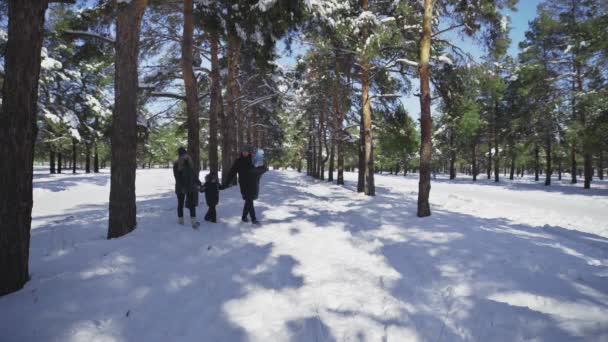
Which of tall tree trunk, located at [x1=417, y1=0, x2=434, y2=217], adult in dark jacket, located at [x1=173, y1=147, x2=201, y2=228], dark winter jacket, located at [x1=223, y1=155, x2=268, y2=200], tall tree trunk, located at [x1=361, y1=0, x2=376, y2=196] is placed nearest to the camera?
adult in dark jacket, located at [x1=173, y1=147, x2=201, y2=228]

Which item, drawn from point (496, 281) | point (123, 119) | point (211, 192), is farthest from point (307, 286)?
point (123, 119)

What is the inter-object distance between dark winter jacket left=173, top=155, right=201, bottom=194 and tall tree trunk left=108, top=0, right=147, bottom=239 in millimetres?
1051

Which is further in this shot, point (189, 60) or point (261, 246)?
point (189, 60)

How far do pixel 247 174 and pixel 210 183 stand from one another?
848 millimetres

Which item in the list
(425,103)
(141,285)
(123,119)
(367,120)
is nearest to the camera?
(141,285)

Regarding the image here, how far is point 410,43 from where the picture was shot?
29.4ft

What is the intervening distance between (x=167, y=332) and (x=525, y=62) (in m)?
27.7

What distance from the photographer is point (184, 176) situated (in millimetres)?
5949

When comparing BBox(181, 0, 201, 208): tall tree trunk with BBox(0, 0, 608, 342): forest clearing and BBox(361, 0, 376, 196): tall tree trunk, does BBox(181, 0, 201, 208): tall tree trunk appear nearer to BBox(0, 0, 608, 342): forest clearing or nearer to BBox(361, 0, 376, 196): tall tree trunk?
BBox(0, 0, 608, 342): forest clearing

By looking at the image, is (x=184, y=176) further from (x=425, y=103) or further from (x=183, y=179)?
(x=425, y=103)

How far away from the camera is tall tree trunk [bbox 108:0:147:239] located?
15.8ft

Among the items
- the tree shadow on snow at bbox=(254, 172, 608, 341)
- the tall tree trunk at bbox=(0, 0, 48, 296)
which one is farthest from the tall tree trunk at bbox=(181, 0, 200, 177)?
the tree shadow on snow at bbox=(254, 172, 608, 341)

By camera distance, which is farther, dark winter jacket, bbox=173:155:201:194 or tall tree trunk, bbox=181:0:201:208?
tall tree trunk, bbox=181:0:201:208

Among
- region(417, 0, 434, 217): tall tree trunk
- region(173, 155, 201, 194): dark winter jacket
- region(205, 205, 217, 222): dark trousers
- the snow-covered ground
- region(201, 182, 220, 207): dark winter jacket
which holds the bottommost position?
the snow-covered ground
